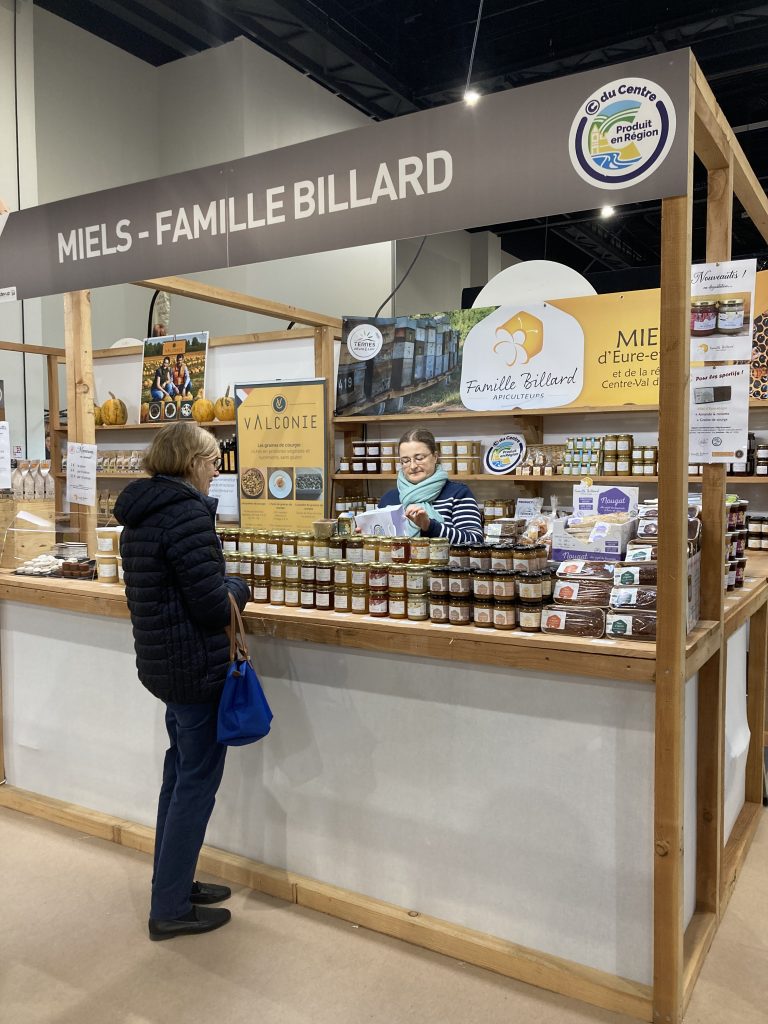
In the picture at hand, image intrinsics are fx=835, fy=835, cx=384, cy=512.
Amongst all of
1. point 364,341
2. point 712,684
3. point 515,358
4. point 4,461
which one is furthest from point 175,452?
point 364,341

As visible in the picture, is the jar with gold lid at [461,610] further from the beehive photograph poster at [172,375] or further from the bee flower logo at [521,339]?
the beehive photograph poster at [172,375]

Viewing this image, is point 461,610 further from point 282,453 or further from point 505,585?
point 282,453

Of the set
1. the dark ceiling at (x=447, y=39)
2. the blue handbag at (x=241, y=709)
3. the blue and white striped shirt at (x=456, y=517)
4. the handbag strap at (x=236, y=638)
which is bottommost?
the blue handbag at (x=241, y=709)

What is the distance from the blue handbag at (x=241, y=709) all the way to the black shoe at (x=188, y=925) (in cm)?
64

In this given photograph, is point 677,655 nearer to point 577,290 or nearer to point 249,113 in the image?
point 577,290

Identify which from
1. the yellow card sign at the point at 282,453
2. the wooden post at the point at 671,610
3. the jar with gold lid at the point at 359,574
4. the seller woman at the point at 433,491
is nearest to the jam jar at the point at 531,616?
the wooden post at the point at 671,610

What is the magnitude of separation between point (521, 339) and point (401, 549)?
271cm

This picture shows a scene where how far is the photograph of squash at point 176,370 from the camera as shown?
6023 millimetres

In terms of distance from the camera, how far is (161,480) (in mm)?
2514

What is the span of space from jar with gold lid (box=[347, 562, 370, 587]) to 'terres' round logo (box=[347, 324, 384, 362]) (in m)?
2.98

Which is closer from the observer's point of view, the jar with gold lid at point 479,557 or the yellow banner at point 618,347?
the jar with gold lid at point 479,557

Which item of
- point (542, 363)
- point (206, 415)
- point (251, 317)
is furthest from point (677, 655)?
point (251, 317)

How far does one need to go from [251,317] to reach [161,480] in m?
5.30

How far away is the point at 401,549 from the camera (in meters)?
2.68
